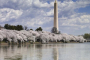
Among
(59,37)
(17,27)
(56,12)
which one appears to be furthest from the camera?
(56,12)

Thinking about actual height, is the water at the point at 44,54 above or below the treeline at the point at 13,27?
below

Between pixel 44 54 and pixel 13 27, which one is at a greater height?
pixel 13 27

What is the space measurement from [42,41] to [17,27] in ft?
66.4

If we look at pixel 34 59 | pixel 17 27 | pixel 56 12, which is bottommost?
pixel 34 59

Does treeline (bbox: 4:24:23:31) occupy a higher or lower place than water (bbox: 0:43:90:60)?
higher

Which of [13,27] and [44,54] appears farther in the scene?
[13,27]

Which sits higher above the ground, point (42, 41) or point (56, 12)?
point (56, 12)

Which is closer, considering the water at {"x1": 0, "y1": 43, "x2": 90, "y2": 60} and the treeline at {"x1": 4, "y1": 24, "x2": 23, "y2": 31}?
the water at {"x1": 0, "y1": 43, "x2": 90, "y2": 60}

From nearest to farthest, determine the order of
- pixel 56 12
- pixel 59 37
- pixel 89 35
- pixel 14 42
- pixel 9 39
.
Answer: pixel 9 39, pixel 14 42, pixel 59 37, pixel 56 12, pixel 89 35

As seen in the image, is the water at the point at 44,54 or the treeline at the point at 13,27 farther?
the treeline at the point at 13,27

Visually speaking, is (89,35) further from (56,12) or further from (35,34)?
(35,34)

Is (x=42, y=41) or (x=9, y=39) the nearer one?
(x=9, y=39)

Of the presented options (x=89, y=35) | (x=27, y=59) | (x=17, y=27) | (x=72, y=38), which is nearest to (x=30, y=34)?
(x=17, y=27)

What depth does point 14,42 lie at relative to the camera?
69438 mm
